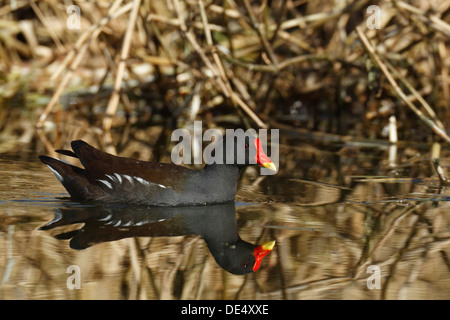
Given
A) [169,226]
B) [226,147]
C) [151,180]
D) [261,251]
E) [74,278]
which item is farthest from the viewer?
[226,147]

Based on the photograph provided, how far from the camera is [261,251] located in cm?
377

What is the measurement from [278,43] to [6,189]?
4514 mm

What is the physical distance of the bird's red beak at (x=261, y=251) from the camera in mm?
3556

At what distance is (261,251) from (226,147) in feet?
3.86

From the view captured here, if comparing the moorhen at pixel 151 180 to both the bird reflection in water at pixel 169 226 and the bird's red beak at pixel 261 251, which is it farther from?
the bird's red beak at pixel 261 251

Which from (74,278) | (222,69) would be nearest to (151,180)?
(74,278)

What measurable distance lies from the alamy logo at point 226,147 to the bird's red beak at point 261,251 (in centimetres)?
92

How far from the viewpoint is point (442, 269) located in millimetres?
3529

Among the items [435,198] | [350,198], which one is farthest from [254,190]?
[435,198]

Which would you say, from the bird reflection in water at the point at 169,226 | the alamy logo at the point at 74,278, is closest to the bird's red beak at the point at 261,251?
the bird reflection in water at the point at 169,226

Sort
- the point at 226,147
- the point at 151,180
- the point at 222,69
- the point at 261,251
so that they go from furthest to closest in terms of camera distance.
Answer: the point at 222,69 < the point at 226,147 < the point at 151,180 < the point at 261,251

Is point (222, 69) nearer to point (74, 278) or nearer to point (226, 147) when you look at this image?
point (226, 147)

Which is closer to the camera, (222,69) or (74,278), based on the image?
(74,278)
